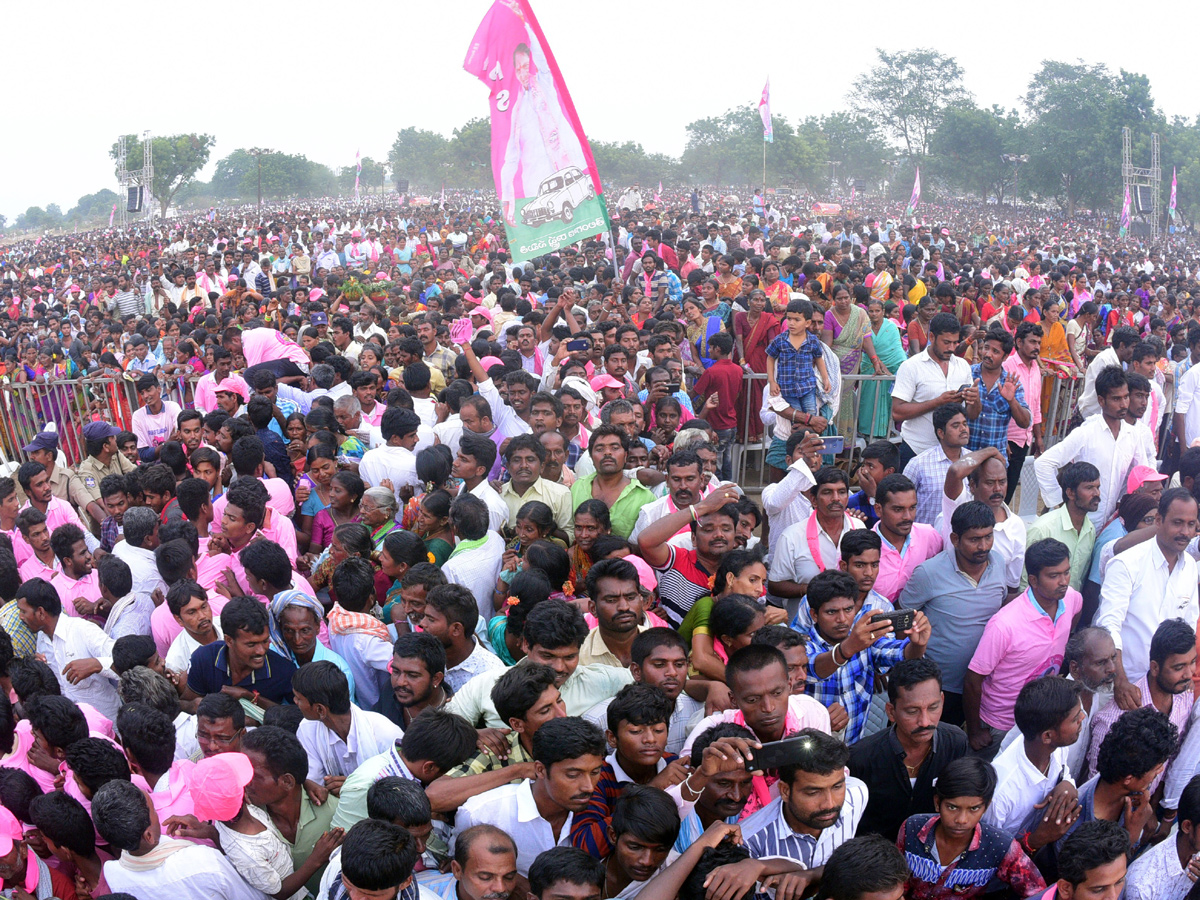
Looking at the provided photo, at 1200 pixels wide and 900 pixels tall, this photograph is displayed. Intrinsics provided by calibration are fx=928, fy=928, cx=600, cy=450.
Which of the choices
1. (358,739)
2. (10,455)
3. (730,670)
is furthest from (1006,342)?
(10,455)

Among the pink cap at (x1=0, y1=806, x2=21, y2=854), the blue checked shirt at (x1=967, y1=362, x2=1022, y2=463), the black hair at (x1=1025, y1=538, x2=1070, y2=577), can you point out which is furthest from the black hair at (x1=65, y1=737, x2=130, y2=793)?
the blue checked shirt at (x1=967, y1=362, x2=1022, y2=463)

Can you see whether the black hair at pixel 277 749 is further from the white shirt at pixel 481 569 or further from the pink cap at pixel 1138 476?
the pink cap at pixel 1138 476

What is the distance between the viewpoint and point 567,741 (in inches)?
115

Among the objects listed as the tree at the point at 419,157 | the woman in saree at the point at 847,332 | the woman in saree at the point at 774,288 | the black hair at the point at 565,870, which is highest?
the tree at the point at 419,157

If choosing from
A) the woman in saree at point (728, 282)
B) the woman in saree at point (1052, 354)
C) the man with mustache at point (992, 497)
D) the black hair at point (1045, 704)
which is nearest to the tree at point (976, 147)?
the woman in saree at point (728, 282)

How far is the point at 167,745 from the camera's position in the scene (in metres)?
3.45

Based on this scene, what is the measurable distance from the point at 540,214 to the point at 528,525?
401 cm

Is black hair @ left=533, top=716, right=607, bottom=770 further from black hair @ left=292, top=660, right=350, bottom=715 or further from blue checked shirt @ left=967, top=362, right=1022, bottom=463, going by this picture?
blue checked shirt @ left=967, top=362, right=1022, bottom=463

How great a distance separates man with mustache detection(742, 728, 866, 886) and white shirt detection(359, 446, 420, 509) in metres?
3.44

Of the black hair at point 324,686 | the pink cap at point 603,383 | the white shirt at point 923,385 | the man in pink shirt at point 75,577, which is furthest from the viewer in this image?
the pink cap at point 603,383

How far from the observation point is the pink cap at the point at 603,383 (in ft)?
23.3

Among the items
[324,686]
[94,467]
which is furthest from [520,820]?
[94,467]

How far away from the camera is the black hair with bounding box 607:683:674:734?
10.3 ft

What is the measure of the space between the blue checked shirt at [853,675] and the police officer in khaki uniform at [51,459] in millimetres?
4936
